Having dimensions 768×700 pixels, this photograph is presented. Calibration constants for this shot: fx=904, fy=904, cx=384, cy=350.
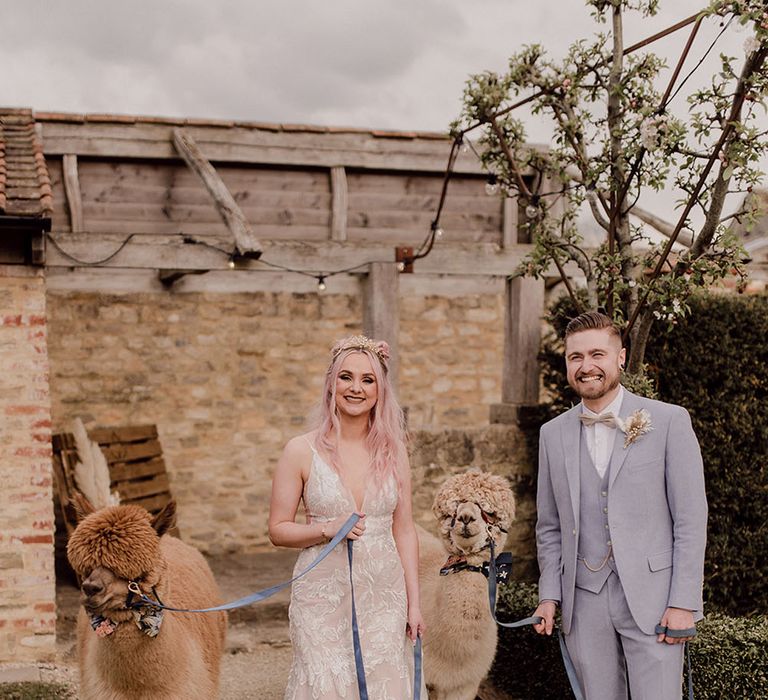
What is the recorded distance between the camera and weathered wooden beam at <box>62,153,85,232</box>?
765cm

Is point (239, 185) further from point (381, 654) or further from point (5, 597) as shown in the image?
point (381, 654)

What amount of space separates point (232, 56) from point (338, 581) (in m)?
35.8

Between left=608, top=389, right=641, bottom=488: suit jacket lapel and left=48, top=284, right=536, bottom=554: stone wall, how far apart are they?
8.02 metres

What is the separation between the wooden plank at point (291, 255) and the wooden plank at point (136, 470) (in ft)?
13.3

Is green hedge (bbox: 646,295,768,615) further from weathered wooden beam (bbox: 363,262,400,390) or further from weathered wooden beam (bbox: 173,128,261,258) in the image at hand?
weathered wooden beam (bbox: 173,128,261,258)

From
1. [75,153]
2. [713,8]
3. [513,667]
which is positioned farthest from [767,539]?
[75,153]

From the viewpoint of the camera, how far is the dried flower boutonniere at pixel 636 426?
11.6 ft

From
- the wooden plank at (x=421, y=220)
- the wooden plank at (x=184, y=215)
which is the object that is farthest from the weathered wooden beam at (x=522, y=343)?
the wooden plank at (x=184, y=215)

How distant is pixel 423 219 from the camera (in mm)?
8664

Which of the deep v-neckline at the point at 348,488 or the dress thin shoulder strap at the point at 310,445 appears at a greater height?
the dress thin shoulder strap at the point at 310,445

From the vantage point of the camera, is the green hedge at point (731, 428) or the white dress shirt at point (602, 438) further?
the green hedge at point (731, 428)

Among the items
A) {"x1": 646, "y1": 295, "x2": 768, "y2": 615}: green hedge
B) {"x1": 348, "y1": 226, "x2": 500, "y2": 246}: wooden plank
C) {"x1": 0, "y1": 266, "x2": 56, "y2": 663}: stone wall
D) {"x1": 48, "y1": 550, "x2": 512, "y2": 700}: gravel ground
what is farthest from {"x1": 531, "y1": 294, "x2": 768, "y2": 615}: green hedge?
{"x1": 0, "y1": 266, "x2": 56, "y2": 663}: stone wall

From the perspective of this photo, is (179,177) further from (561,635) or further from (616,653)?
(616,653)

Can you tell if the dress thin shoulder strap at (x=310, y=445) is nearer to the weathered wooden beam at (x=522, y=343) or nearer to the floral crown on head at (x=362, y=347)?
the floral crown on head at (x=362, y=347)
